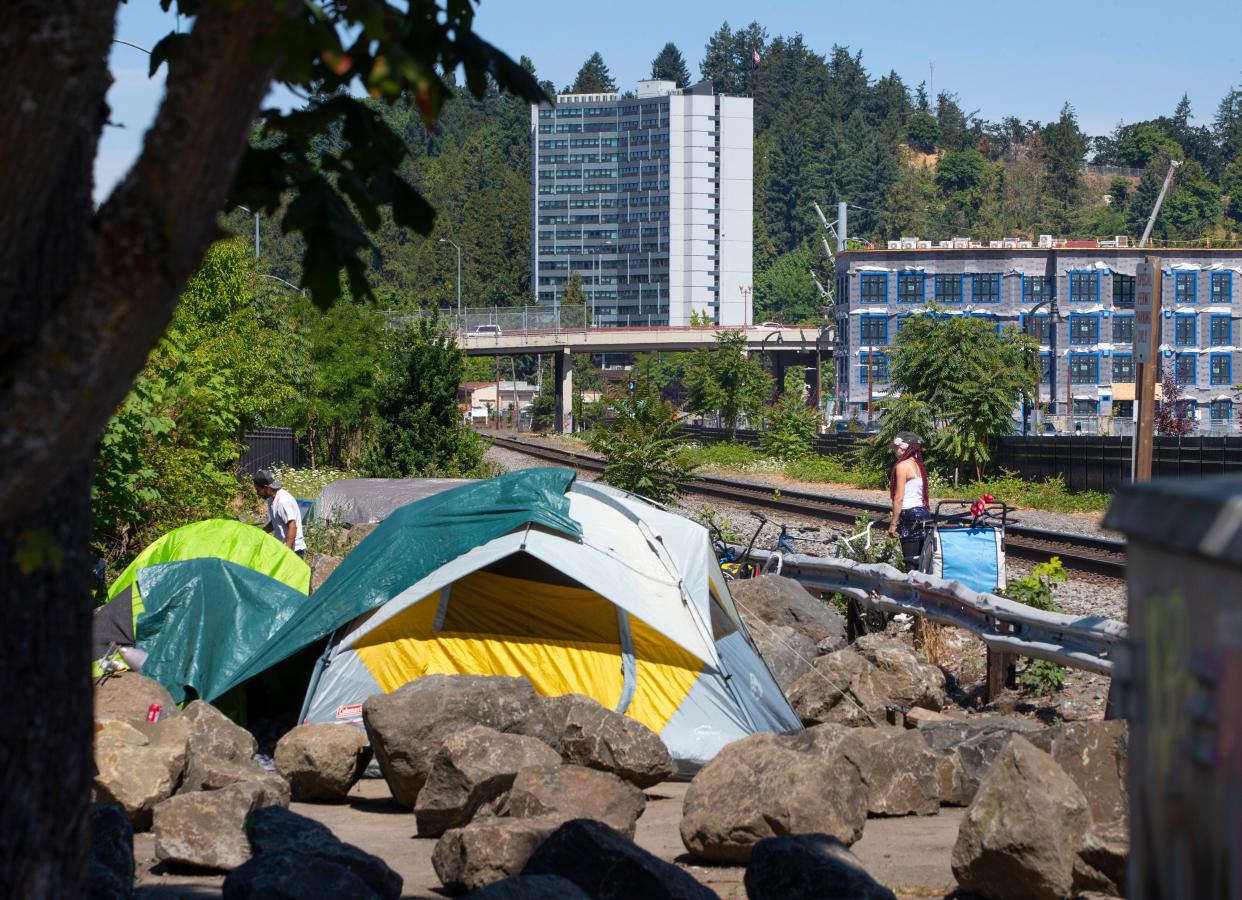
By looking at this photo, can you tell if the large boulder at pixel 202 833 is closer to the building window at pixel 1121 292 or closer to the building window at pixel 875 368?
the building window at pixel 875 368

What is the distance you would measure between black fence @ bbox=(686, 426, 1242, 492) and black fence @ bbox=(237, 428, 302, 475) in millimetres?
17506

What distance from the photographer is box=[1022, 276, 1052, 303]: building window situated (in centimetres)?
8912

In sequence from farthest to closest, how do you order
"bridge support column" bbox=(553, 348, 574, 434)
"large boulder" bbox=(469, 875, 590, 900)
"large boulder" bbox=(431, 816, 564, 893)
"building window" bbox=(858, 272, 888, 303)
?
"bridge support column" bbox=(553, 348, 574, 434), "building window" bbox=(858, 272, 888, 303), "large boulder" bbox=(431, 816, 564, 893), "large boulder" bbox=(469, 875, 590, 900)

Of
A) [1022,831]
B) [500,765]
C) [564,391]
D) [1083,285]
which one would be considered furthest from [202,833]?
[1083,285]

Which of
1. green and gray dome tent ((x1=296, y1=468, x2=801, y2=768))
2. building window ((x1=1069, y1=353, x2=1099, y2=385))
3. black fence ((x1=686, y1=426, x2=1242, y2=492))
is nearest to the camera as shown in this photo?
green and gray dome tent ((x1=296, y1=468, x2=801, y2=768))

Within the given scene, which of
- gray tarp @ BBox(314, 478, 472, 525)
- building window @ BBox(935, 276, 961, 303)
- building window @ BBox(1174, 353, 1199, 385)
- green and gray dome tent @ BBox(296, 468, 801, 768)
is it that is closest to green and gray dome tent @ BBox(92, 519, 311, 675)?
green and gray dome tent @ BBox(296, 468, 801, 768)

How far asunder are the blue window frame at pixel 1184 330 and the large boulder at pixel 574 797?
86.6 metres

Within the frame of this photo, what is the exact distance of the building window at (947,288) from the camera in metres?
89.6

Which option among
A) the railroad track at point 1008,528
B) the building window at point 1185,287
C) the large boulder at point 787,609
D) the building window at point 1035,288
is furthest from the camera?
the building window at point 1035,288

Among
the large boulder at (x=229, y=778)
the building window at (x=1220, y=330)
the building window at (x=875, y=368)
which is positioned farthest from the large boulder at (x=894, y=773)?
the building window at (x=1220, y=330)

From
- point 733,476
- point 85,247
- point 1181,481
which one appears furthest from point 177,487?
point 733,476

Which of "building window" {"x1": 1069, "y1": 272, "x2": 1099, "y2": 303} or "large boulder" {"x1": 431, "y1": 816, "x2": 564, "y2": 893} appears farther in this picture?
"building window" {"x1": 1069, "y1": 272, "x2": 1099, "y2": 303}

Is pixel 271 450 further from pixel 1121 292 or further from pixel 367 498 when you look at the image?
pixel 1121 292

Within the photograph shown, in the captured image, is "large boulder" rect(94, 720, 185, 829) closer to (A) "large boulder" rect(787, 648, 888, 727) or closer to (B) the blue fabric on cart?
(A) "large boulder" rect(787, 648, 888, 727)
